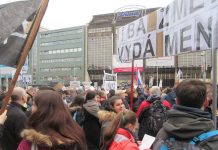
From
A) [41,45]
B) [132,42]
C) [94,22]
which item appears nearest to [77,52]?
[94,22]

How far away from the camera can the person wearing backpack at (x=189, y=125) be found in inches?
86.4

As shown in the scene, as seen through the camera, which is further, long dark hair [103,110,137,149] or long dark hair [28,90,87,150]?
long dark hair [103,110,137,149]

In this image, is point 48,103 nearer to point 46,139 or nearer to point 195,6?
point 46,139

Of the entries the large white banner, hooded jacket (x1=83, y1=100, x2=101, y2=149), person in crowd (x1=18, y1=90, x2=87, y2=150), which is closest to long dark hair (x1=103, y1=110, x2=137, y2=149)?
person in crowd (x1=18, y1=90, x2=87, y2=150)

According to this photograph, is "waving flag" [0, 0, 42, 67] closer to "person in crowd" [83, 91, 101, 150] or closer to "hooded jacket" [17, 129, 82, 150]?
"hooded jacket" [17, 129, 82, 150]

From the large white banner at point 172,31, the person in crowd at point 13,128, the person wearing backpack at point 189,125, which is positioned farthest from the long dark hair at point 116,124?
the person in crowd at point 13,128

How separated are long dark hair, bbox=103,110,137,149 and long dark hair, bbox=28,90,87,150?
1.58ft

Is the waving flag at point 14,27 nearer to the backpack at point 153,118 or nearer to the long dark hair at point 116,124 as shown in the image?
the long dark hair at point 116,124

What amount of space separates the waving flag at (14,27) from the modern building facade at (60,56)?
98.8 m

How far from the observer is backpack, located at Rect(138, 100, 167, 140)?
19.0 ft

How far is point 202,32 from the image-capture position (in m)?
3.69

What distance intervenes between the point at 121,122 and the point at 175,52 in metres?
1.69

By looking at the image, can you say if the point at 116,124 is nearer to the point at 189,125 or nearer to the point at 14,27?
the point at 189,125

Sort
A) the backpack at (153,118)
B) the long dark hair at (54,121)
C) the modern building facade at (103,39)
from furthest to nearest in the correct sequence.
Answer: the modern building facade at (103,39) < the backpack at (153,118) < the long dark hair at (54,121)
